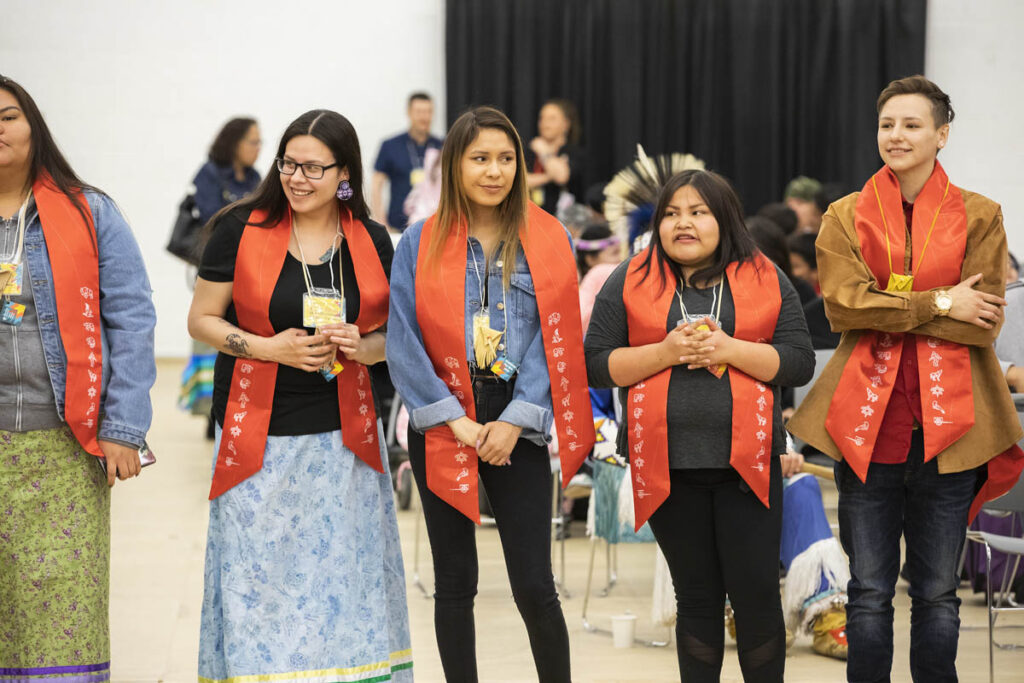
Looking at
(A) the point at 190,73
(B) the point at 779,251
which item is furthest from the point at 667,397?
(A) the point at 190,73

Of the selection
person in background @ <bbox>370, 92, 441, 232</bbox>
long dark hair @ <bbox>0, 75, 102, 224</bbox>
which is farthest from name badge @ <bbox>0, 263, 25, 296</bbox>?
person in background @ <bbox>370, 92, 441, 232</bbox>

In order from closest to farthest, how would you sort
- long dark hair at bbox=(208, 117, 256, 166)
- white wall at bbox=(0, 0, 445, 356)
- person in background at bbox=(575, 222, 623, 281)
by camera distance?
person in background at bbox=(575, 222, 623, 281) → long dark hair at bbox=(208, 117, 256, 166) → white wall at bbox=(0, 0, 445, 356)

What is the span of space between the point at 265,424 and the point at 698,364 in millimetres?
944

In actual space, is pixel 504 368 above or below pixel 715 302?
below

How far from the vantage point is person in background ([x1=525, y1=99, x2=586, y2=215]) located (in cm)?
740

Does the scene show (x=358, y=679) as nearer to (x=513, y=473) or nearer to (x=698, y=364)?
(x=513, y=473)

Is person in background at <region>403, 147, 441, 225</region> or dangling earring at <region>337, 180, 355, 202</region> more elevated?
person in background at <region>403, 147, 441, 225</region>

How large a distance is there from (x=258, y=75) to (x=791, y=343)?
312 inches

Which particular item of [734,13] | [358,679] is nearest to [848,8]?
[734,13]

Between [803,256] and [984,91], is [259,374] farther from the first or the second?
[984,91]

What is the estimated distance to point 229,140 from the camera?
6.61 m

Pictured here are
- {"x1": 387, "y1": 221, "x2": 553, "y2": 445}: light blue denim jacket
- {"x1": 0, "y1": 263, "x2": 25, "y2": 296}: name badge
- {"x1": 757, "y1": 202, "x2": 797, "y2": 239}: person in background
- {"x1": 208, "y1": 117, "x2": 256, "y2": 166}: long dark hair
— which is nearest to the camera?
{"x1": 0, "y1": 263, "x2": 25, "y2": 296}: name badge

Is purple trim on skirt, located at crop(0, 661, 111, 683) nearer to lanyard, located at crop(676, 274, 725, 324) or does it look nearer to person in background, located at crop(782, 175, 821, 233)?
lanyard, located at crop(676, 274, 725, 324)

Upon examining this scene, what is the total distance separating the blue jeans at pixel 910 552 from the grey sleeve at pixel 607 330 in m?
0.57
